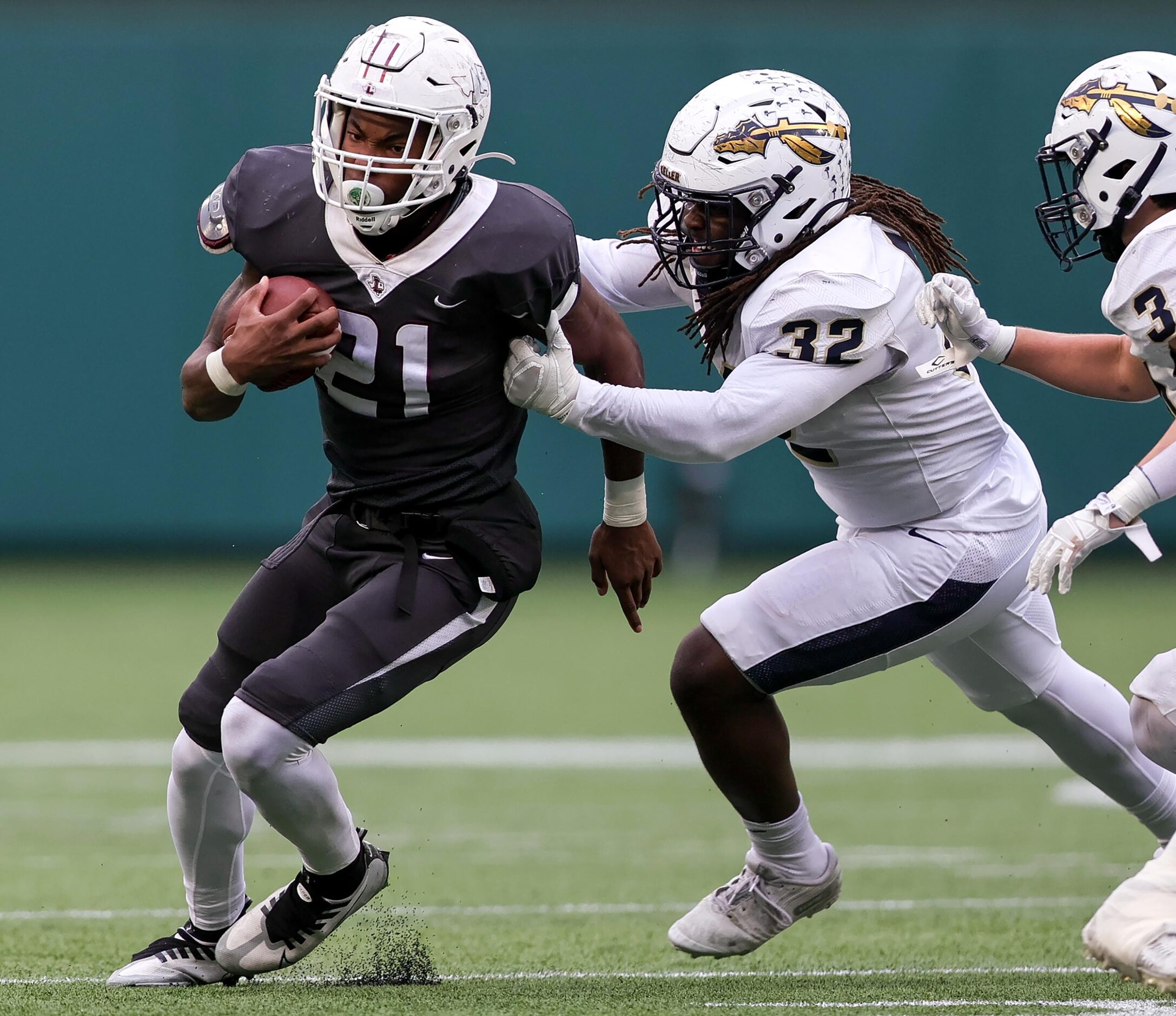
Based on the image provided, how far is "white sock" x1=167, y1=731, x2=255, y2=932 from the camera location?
3490mm

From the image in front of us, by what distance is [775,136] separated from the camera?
11.2 feet

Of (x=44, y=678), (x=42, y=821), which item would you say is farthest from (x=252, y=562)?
(x=42, y=821)

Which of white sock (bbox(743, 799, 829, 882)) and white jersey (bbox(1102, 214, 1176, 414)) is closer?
white jersey (bbox(1102, 214, 1176, 414))

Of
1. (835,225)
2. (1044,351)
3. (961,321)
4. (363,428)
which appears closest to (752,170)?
(835,225)

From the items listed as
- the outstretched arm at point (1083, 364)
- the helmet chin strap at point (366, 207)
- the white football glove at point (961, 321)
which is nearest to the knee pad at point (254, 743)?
the helmet chin strap at point (366, 207)

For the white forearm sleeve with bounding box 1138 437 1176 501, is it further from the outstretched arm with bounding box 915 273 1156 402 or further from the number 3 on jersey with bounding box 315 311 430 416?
the number 3 on jersey with bounding box 315 311 430 416

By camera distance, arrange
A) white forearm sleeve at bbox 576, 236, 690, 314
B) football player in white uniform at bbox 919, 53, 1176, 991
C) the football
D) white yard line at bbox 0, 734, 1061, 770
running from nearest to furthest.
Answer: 1. football player in white uniform at bbox 919, 53, 1176, 991
2. the football
3. white forearm sleeve at bbox 576, 236, 690, 314
4. white yard line at bbox 0, 734, 1061, 770

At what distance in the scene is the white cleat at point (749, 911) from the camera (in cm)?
364

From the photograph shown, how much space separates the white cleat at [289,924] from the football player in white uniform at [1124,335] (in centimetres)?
133

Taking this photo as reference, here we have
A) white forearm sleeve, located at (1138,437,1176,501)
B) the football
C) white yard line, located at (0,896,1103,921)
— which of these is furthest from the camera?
white yard line, located at (0,896,1103,921)

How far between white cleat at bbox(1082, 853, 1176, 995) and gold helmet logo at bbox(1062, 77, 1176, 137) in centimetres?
126

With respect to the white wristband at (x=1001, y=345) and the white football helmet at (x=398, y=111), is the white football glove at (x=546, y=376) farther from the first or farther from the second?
Result: the white wristband at (x=1001, y=345)

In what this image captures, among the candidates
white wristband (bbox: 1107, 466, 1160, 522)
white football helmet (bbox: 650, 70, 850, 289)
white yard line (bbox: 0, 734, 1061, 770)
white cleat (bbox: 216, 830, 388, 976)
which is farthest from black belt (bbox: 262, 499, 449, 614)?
white yard line (bbox: 0, 734, 1061, 770)

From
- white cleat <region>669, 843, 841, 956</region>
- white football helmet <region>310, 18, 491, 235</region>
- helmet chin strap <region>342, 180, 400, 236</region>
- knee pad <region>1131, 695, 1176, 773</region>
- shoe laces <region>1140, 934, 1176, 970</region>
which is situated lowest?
white cleat <region>669, 843, 841, 956</region>
